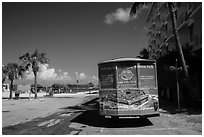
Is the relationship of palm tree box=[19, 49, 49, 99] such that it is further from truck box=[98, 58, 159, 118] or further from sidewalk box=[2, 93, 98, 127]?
truck box=[98, 58, 159, 118]

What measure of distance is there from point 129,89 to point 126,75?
63cm

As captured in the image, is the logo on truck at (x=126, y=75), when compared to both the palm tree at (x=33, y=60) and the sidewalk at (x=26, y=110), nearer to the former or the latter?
the sidewalk at (x=26, y=110)

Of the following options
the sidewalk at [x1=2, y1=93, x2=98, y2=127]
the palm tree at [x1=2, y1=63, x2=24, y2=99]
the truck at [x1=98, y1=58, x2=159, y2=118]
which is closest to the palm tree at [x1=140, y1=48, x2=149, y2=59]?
the sidewalk at [x1=2, y1=93, x2=98, y2=127]

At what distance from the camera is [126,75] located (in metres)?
11.6

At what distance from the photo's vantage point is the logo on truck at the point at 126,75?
11586 mm

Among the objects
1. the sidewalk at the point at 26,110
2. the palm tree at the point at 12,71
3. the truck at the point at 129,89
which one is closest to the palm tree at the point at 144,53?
the sidewalk at the point at 26,110

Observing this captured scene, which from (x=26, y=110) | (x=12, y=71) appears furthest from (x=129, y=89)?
(x=12, y=71)

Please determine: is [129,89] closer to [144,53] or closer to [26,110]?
[26,110]

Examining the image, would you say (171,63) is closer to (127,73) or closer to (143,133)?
(127,73)

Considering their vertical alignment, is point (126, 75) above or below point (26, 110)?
above

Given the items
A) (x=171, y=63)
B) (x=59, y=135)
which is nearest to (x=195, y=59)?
(x=171, y=63)

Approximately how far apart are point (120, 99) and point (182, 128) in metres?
2.75

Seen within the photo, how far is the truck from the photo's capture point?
11312 mm

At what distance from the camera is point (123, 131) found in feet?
32.9
